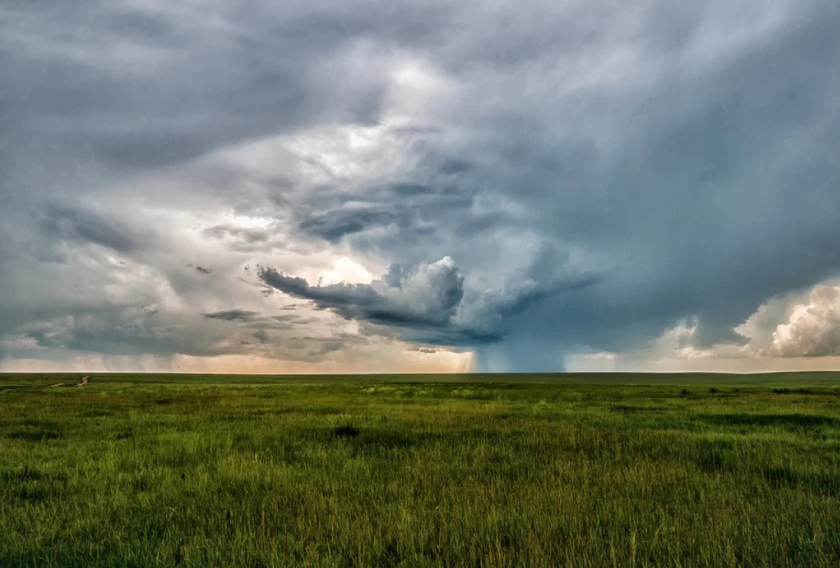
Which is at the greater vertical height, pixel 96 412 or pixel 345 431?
pixel 345 431

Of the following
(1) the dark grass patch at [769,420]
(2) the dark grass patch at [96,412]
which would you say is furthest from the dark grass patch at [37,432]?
(1) the dark grass patch at [769,420]

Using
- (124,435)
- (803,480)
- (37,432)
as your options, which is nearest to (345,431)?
(124,435)

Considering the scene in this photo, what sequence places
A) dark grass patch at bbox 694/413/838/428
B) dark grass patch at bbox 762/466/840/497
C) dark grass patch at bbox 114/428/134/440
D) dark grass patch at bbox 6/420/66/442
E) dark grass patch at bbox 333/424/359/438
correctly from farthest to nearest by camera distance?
1. dark grass patch at bbox 694/413/838/428
2. dark grass patch at bbox 6/420/66/442
3. dark grass patch at bbox 114/428/134/440
4. dark grass patch at bbox 333/424/359/438
5. dark grass patch at bbox 762/466/840/497

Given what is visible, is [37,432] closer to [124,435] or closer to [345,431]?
[124,435]

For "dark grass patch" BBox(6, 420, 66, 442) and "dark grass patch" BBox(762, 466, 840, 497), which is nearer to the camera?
"dark grass patch" BBox(762, 466, 840, 497)

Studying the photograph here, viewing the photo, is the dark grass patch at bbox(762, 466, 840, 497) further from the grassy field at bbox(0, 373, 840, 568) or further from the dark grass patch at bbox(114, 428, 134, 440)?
the dark grass patch at bbox(114, 428, 134, 440)

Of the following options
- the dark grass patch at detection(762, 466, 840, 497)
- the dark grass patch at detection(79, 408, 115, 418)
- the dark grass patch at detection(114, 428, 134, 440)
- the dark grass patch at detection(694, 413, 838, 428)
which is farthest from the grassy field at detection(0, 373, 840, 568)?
the dark grass patch at detection(79, 408, 115, 418)

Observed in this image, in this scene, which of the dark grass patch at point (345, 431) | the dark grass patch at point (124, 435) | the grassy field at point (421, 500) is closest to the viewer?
the grassy field at point (421, 500)

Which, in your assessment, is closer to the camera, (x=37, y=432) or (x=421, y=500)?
(x=421, y=500)

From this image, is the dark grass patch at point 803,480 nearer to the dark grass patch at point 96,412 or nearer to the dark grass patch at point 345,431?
the dark grass patch at point 345,431

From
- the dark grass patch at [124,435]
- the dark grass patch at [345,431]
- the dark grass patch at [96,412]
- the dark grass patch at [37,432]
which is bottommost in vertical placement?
the dark grass patch at [96,412]

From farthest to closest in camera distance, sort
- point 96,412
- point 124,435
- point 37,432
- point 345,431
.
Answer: point 96,412
point 37,432
point 124,435
point 345,431

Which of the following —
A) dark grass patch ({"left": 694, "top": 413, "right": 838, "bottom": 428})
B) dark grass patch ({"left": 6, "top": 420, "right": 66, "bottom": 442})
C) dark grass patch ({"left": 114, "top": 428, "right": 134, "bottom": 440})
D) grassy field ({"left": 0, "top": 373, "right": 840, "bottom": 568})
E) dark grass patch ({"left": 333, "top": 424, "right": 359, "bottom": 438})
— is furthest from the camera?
dark grass patch ({"left": 694, "top": 413, "right": 838, "bottom": 428})

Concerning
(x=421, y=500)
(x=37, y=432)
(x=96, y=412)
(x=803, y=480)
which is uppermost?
(x=421, y=500)
